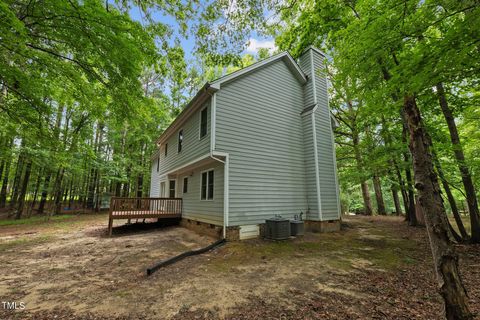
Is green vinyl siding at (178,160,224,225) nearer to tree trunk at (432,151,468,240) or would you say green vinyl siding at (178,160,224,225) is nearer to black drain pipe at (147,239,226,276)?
black drain pipe at (147,239,226,276)

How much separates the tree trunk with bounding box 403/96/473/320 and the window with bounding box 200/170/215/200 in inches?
268

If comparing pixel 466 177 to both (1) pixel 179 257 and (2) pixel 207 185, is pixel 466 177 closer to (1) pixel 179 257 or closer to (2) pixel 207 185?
(2) pixel 207 185

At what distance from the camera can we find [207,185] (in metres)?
8.84

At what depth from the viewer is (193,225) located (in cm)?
968

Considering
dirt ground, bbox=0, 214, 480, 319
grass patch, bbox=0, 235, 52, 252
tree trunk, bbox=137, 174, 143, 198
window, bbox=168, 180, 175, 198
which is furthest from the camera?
tree trunk, bbox=137, 174, 143, 198

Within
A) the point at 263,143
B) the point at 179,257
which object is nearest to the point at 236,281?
the point at 179,257

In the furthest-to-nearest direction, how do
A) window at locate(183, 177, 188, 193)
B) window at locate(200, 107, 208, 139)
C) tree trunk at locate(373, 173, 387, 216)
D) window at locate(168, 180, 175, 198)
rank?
tree trunk at locate(373, 173, 387, 216) → window at locate(168, 180, 175, 198) → window at locate(183, 177, 188, 193) → window at locate(200, 107, 208, 139)

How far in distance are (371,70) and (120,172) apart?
67.0 ft

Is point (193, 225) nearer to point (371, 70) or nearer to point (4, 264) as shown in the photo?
point (4, 264)

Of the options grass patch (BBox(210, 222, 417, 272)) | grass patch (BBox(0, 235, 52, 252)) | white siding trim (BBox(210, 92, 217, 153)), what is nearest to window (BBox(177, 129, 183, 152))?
white siding trim (BBox(210, 92, 217, 153))

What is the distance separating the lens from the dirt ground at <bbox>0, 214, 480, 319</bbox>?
3.04 meters

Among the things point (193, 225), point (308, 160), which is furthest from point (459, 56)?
point (193, 225)

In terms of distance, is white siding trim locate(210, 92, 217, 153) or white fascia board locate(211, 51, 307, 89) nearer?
white siding trim locate(210, 92, 217, 153)

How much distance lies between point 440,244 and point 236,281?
11.1 feet
